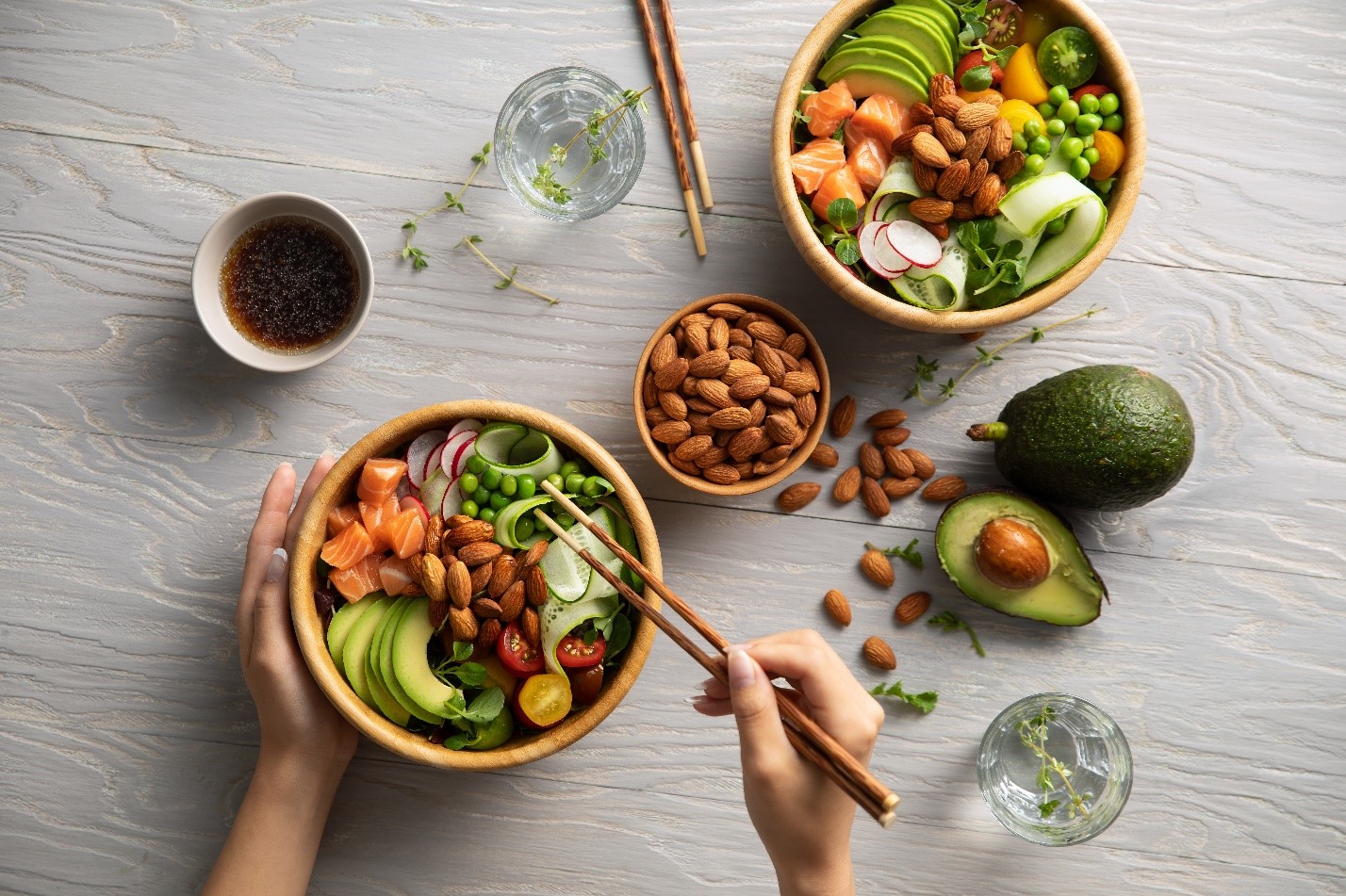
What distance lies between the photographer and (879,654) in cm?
162

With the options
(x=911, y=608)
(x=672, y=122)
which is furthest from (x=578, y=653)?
(x=672, y=122)

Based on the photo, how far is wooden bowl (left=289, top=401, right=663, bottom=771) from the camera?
131 centimetres

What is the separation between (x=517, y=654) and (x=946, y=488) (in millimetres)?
814

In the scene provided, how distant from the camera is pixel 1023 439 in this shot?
1507mm

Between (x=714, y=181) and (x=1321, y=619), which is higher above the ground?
(x=714, y=181)

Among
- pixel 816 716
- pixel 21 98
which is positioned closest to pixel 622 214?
pixel 816 716

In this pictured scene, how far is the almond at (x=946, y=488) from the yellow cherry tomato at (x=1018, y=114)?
600 mm

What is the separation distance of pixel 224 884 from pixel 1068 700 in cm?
150

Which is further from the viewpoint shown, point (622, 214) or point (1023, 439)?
point (622, 214)

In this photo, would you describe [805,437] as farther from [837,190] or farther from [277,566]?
[277,566]

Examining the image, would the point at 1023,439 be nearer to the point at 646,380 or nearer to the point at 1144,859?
the point at 646,380

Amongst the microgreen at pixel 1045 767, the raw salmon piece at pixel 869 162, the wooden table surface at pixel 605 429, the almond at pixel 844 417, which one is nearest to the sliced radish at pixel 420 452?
the wooden table surface at pixel 605 429

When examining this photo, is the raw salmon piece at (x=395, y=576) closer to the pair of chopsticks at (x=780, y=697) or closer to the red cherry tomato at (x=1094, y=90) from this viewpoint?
the pair of chopsticks at (x=780, y=697)

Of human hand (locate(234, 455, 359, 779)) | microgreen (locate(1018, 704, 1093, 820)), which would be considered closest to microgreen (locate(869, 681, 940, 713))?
microgreen (locate(1018, 704, 1093, 820))
